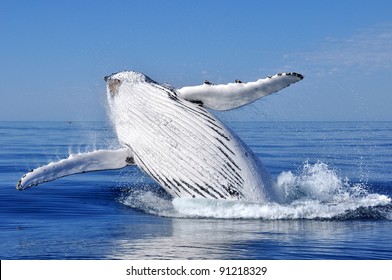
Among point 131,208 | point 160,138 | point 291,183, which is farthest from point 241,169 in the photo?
point 291,183

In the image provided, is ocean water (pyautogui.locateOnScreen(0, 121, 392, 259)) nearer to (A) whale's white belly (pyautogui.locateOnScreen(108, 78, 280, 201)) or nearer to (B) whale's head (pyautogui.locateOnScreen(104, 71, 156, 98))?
(A) whale's white belly (pyautogui.locateOnScreen(108, 78, 280, 201))

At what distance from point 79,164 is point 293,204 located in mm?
3901

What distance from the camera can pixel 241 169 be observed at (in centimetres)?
1050

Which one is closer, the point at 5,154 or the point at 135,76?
the point at 135,76

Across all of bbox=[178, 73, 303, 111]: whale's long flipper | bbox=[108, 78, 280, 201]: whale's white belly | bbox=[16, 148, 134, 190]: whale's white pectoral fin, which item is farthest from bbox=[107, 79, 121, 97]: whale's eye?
bbox=[178, 73, 303, 111]: whale's long flipper

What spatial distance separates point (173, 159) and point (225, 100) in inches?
55.9

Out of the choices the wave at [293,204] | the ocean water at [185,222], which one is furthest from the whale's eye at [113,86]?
the wave at [293,204]

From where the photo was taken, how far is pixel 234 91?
A: 9.92 metres

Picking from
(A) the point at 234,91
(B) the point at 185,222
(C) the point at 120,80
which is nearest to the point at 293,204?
(B) the point at 185,222

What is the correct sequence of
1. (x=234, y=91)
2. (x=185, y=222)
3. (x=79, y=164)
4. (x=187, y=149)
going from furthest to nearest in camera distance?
(x=79, y=164)
(x=187, y=149)
(x=234, y=91)
(x=185, y=222)

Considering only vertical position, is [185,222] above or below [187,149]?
below

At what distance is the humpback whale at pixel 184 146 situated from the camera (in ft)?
34.3

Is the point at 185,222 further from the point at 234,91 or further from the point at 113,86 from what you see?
the point at 113,86
